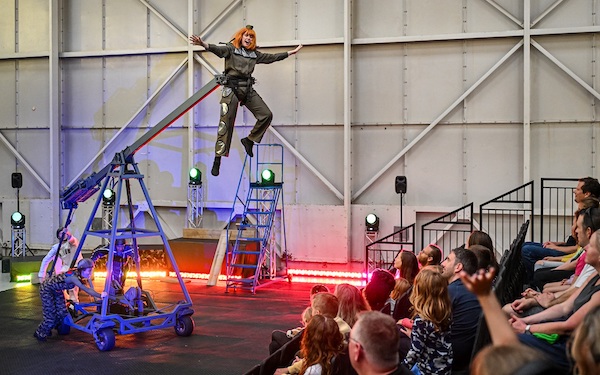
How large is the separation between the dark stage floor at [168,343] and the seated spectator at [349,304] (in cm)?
259

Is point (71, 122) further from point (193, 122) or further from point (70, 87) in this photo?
point (193, 122)

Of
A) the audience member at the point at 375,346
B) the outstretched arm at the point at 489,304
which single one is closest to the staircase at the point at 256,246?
the audience member at the point at 375,346

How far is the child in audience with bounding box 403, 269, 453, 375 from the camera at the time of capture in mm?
4270

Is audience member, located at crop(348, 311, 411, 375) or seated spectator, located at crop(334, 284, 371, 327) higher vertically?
audience member, located at crop(348, 311, 411, 375)

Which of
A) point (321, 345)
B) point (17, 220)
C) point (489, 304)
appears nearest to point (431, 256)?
point (321, 345)

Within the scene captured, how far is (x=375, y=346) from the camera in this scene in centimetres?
305

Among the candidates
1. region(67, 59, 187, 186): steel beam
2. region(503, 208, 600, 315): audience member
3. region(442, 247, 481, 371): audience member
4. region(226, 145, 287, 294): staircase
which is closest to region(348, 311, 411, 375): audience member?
region(442, 247, 481, 371): audience member

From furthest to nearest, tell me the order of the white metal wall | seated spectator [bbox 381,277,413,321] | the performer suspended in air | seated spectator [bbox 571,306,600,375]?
the white metal wall < the performer suspended in air < seated spectator [bbox 381,277,413,321] < seated spectator [bbox 571,306,600,375]

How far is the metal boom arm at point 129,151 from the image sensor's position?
9.14 metres

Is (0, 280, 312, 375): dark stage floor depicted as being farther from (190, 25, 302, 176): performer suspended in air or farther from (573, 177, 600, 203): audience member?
(573, 177, 600, 203): audience member

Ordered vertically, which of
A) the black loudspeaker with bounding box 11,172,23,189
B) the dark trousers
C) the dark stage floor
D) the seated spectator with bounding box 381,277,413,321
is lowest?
the dark stage floor

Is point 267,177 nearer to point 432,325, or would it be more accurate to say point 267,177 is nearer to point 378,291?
point 378,291

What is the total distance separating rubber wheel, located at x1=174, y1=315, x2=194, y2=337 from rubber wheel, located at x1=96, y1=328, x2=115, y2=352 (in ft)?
3.06

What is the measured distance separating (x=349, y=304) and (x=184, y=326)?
14.0 feet
